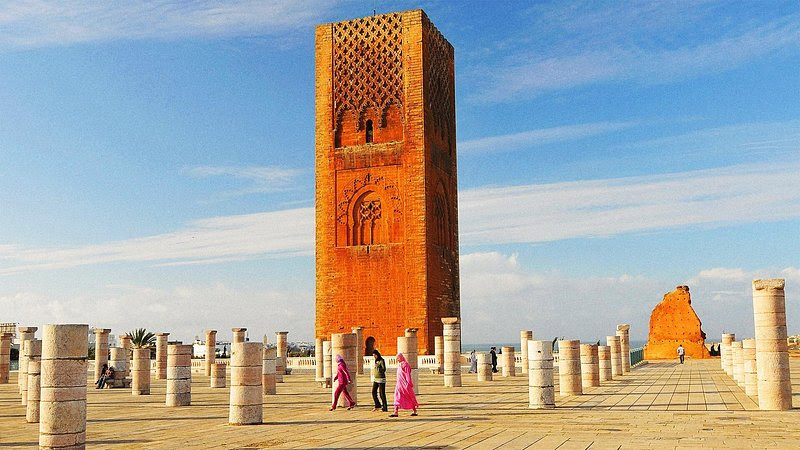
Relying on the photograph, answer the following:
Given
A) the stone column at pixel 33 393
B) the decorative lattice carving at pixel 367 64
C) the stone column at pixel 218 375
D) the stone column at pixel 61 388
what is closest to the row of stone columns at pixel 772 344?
the stone column at pixel 61 388

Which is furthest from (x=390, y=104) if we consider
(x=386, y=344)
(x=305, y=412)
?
(x=305, y=412)

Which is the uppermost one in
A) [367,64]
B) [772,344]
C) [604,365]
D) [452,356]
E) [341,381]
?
[367,64]

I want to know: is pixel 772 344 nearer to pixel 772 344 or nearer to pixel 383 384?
pixel 772 344

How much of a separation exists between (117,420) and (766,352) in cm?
1003

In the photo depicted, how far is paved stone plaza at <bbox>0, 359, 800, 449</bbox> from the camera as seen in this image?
9.16 m

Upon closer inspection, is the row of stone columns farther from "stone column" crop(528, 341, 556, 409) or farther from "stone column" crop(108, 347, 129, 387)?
"stone column" crop(108, 347, 129, 387)

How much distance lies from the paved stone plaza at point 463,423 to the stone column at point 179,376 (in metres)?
0.33

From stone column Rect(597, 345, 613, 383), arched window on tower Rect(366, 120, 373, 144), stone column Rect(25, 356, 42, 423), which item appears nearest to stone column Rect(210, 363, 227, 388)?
stone column Rect(25, 356, 42, 423)

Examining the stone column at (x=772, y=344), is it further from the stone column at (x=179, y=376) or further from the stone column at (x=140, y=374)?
the stone column at (x=140, y=374)

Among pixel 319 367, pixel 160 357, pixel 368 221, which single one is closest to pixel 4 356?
pixel 160 357

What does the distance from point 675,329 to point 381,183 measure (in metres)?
18.1

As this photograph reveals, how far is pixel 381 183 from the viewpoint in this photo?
33.5m

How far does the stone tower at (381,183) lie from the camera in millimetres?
32438

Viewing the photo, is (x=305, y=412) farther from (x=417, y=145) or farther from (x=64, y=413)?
(x=417, y=145)
